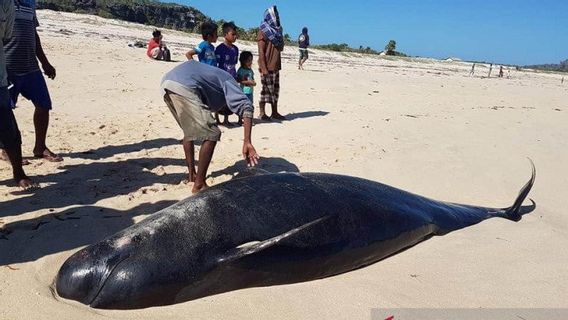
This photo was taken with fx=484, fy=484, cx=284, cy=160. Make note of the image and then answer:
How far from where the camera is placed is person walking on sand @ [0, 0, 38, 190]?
13.7 ft

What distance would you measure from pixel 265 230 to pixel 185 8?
210 ft

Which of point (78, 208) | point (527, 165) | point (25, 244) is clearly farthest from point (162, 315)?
point (527, 165)

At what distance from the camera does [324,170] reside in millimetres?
5754

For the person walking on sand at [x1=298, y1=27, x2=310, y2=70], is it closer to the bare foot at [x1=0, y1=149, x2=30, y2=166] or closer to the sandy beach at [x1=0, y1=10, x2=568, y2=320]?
the sandy beach at [x1=0, y1=10, x2=568, y2=320]

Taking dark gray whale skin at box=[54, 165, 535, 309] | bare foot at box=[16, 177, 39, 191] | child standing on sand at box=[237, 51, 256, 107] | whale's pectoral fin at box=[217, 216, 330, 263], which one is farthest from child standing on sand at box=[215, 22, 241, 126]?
whale's pectoral fin at box=[217, 216, 330, 263]

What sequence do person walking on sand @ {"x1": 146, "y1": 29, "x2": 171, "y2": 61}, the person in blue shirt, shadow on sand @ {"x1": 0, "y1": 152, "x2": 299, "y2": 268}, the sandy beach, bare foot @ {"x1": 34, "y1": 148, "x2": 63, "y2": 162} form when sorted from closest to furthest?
the sandy beach, shadow on sand @ {"x1": 0, "y1": 152, "x2": 299, "y2": 268}, bare foot @ {"x1": 34, "y1": 148, "x2": 63, "y2": 162}, the person in blue shirt, person walking on sand @ {"x1": 146, "y1": 29, "x2": 171, "y2": 61}

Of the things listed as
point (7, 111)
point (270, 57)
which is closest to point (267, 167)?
point (7, 111)

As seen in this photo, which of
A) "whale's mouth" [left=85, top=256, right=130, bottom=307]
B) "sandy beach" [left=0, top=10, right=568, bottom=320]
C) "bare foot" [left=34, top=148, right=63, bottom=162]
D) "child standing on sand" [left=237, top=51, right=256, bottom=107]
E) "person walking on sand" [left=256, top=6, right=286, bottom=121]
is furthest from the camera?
"person walking on sand" [left=256, top=6, right=286, bottom=121]

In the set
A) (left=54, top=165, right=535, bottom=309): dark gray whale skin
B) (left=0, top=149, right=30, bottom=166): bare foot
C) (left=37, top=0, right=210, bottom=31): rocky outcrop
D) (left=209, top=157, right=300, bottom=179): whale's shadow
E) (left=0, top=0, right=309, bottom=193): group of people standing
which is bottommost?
(left=0, top=149, right=30, bottom=166): bare foot

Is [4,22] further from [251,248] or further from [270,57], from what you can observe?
[270,57]

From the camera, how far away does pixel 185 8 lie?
62.6m

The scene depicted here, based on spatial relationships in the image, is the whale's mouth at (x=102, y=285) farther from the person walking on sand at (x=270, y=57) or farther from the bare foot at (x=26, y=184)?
the person walking on sand at (x=270, y=57)

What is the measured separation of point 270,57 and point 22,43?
15.1ft

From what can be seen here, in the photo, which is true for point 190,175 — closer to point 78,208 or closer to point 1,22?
point 78,208
